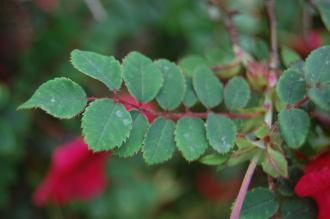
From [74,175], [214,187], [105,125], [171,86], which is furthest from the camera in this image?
[214,187]

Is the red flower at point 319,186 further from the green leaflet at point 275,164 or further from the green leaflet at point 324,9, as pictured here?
the green leaflet at point 324,9

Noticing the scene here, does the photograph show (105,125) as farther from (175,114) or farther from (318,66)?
(318,66)

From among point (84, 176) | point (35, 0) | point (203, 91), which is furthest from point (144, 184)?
point (203, 91)

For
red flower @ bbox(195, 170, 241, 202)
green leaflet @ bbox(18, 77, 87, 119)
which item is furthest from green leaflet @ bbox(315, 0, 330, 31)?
red flower @ bbox(195, 170, 241, 202)

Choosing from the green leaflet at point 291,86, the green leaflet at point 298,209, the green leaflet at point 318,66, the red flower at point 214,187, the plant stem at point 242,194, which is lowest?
the red flower at point 214,187

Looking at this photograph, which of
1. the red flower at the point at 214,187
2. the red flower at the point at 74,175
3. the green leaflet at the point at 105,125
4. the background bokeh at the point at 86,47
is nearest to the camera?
the green leaflet at the point at 105,125

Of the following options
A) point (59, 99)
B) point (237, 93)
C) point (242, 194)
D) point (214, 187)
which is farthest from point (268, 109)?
point (214, 187)

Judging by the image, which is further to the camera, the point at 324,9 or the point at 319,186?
the point at 324,9

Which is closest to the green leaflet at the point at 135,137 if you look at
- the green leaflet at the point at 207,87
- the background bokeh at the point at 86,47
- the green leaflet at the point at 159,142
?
the green leaflet at the point at 159,142
